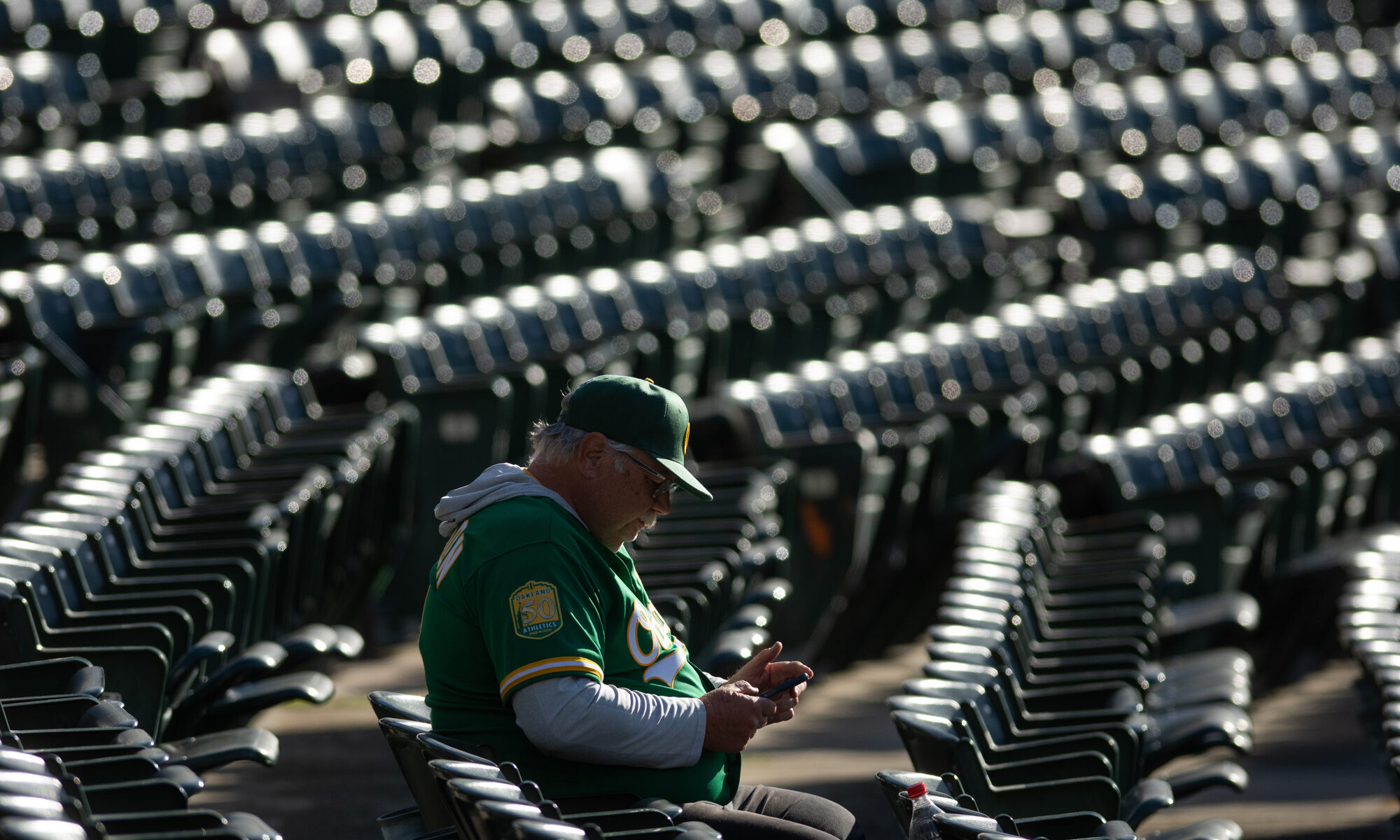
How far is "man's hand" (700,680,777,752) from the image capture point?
74.7 inches

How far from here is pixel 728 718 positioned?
1.90 m

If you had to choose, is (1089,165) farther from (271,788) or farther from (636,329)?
(271,788)

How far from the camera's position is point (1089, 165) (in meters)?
8.40

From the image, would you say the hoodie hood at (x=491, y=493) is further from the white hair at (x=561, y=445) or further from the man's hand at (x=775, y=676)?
the man's hand at (x=775, y=676)

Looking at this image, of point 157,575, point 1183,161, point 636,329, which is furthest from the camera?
point 1183,161

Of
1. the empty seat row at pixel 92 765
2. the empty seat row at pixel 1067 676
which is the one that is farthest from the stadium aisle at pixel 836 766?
the empty seat row at pixel 92 765

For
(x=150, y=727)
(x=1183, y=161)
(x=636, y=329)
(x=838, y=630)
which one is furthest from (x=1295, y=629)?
(x=1183, y=161)

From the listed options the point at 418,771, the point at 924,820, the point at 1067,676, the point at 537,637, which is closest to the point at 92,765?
the point at 418,771

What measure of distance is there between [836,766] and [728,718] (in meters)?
1.65

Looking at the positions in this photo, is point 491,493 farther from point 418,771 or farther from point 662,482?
point 418,771

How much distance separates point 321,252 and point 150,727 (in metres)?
3.16

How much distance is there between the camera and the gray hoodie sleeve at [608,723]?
179 cm

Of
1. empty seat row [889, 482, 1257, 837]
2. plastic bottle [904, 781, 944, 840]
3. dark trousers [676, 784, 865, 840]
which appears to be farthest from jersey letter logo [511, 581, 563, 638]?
empty seat row [889, 482, 1257, 837]

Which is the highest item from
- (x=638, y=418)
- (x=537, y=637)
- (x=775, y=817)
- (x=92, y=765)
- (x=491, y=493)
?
(x=638, y=418)
